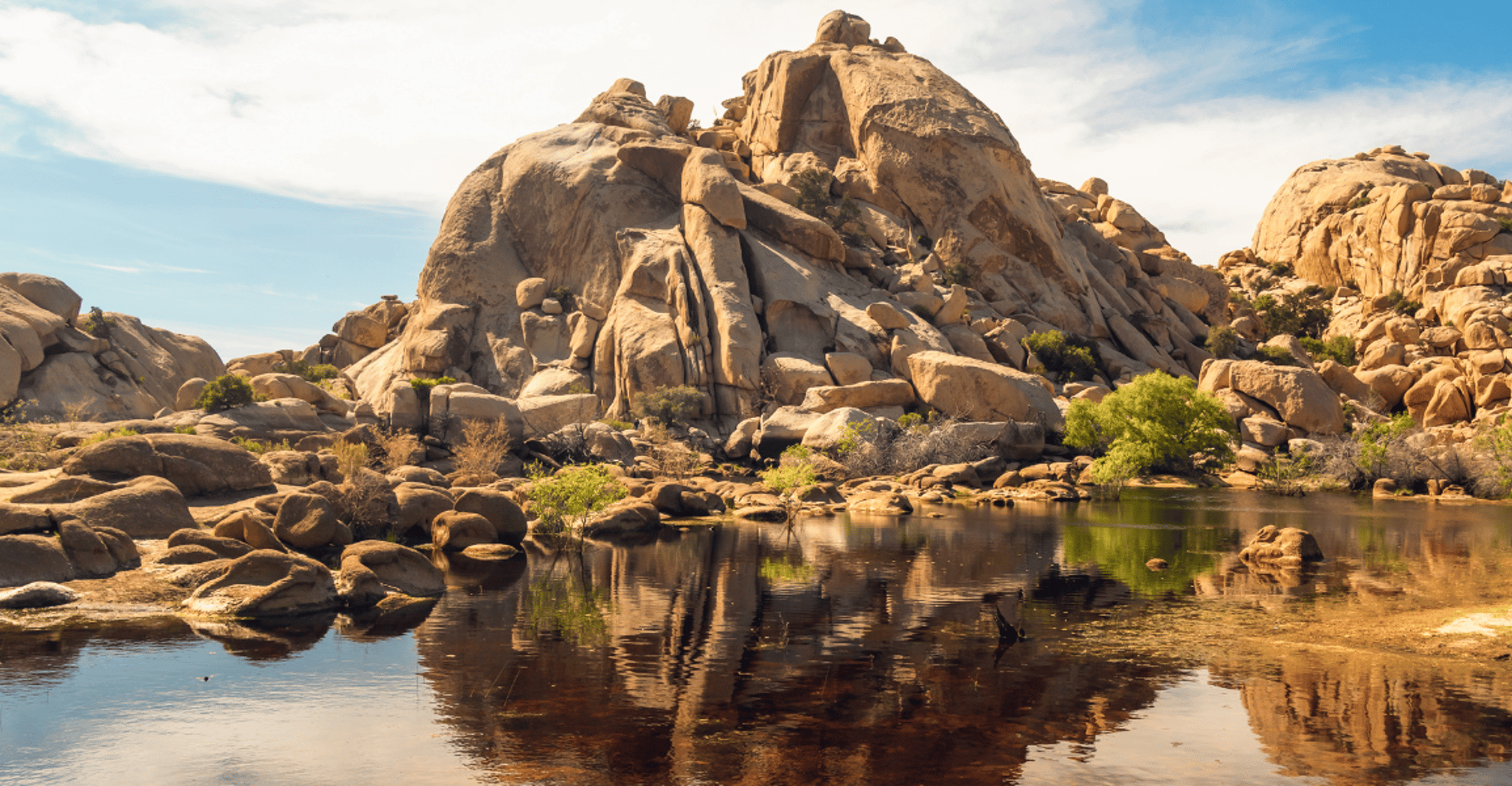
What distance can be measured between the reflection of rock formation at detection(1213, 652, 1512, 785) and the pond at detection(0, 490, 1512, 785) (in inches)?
2.1

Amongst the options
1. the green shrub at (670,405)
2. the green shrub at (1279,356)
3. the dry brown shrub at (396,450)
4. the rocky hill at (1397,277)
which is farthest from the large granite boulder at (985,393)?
the dry brown shrub at (396,450)

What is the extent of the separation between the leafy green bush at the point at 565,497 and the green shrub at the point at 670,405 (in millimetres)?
28257

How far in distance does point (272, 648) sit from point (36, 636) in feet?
12.3

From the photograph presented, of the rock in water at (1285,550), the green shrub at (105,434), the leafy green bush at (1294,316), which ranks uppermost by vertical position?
the leafy green bush at (1294,316)

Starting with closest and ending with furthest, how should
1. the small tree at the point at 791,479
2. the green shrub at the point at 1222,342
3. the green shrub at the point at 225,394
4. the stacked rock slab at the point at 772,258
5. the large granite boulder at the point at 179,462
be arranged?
the large granite boulder at the point at 179,462 → the green shrub at the point at 225,394 → the small tree at the point at 791,479 → the stacked rock slab at the point at 772,258 → the green shrub at the point at 1222,342

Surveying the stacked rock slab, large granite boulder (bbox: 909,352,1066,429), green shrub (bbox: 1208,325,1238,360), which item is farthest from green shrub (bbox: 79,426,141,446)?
green shrub (bbox: 1208,325,1238,360)

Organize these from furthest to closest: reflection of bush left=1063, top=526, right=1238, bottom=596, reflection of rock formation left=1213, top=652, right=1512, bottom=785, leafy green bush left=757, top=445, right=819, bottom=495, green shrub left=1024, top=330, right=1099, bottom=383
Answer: green shrub left=1024, top=330, right=1099, bottom=383 → leafy green bush left=757, top=445, right=819, bottom=495 → reflection of bush left=1063, top=526, right=1238, bottom=596 → reflection of rock formation left=1213, top=652, right=1512, bottom=785

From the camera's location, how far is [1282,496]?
4919 cm

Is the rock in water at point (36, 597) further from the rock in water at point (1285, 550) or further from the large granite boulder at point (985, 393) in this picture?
the large granite boulder at point (985, 393)

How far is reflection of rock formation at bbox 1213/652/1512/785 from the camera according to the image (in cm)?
1038

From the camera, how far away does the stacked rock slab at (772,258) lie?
217ft

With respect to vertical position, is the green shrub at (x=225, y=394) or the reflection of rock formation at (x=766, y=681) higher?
the green shrub at (x=225, y=394)

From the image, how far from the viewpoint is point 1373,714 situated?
12.1 m

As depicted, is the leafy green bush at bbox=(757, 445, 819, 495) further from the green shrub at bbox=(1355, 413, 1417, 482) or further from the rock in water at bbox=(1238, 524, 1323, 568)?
the green shrub at bbox=(1355, 413, 1417, 482)
